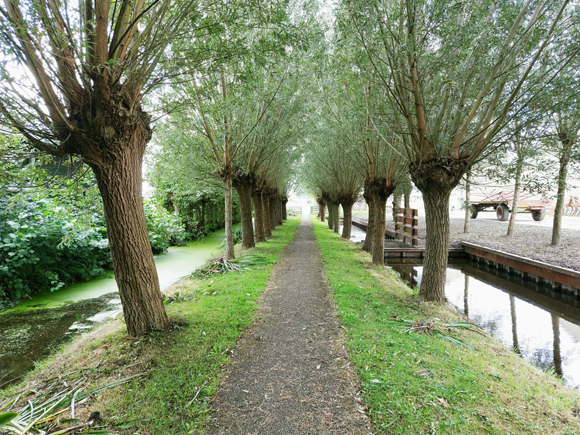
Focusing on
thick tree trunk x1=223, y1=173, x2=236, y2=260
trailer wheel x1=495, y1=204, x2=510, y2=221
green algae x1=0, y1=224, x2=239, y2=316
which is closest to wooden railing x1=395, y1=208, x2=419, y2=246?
trailer wheel x1=495, y1=204, x2=510, y2=221

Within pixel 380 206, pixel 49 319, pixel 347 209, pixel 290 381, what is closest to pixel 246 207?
pixel 380 206

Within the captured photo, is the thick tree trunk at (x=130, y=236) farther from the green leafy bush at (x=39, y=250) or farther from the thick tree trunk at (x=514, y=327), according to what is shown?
the thick tree trunk at (x=514, y=327)

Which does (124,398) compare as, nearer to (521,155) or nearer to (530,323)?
(521,155)

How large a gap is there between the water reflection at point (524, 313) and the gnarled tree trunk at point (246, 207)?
251 inches

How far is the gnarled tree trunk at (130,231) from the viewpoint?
3.52 metres

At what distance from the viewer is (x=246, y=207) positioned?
38.4 feet

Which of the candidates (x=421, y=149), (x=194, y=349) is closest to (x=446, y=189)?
(x=421, y=149)

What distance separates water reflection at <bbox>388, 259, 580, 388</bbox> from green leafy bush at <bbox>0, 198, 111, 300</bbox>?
8.85 meters

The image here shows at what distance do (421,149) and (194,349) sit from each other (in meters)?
5.02

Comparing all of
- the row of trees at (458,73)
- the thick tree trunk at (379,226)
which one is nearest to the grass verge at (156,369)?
the row of trees at (458,73)

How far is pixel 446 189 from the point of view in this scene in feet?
17.6

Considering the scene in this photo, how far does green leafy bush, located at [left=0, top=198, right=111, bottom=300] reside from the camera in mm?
6195

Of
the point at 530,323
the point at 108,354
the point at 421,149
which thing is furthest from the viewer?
the point at 530,323

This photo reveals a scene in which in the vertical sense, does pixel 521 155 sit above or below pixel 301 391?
above
